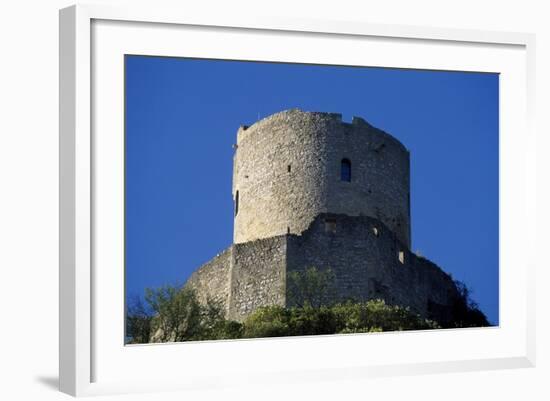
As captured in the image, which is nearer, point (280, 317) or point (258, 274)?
point (280, 317)

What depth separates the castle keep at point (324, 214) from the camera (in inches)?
1197

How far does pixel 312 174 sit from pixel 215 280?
4.01 meters

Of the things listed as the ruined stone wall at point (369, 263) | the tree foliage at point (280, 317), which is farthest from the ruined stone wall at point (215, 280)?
the ruined stone wall at point (369, 263)

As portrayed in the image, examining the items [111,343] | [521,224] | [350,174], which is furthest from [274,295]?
[111,343]

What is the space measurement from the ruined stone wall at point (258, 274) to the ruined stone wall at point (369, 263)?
0.98ft

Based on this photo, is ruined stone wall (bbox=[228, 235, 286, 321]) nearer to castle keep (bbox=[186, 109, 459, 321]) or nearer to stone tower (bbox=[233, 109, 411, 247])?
castle keep (bbox=[186, 109, 459, 321])

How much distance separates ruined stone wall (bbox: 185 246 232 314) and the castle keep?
0.12 ft

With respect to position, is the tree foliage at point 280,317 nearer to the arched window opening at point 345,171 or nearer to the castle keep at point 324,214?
the castle keep at point 324,214

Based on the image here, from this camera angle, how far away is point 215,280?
1184 inches

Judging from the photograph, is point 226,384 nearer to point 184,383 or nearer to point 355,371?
point 184,383

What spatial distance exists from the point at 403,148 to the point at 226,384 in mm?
11441

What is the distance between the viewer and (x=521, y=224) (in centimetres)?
2480

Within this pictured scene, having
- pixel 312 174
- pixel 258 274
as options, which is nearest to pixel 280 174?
pixel 312 174

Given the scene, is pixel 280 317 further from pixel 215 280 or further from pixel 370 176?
pixel 370 176
